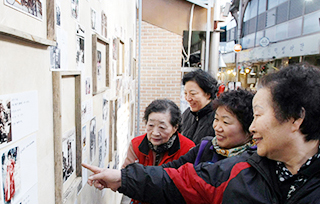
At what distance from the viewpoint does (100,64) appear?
1.60 meters

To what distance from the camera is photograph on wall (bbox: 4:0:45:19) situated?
606mm

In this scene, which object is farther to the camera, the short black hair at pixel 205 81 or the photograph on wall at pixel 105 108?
the short black hair at pixel 205 81

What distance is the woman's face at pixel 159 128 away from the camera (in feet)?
5.38

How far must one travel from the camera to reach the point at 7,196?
627 millimetres

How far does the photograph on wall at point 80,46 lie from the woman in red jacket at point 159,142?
66cm

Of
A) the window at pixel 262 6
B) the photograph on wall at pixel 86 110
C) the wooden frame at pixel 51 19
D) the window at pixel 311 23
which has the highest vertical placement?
the window at pixel 262 6

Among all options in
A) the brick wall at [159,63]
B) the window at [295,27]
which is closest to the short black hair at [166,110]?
the brick wall at [159,63]

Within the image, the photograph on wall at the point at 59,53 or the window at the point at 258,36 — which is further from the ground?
the window at the point at 258,36

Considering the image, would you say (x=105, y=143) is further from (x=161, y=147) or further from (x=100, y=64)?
(x=100, y=64)

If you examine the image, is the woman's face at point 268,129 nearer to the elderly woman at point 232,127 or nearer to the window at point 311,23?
the elderly woman at point 232,127

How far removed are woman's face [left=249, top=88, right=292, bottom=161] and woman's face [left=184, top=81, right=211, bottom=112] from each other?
1.13 m

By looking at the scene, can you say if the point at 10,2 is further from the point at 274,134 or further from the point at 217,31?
the point at 217,31

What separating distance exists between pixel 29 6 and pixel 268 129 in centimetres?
87

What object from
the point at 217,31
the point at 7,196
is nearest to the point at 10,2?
the point at 7,196
